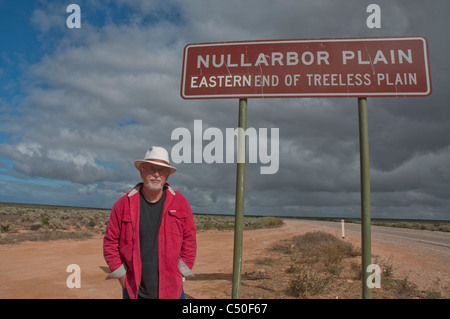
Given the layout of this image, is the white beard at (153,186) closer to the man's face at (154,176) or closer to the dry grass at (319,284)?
the man's face at (154,176)

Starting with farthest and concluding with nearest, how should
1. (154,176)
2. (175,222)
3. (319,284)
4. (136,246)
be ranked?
1. (319,284)
2. (154,176)
3. (175,222)
4. (136,246)

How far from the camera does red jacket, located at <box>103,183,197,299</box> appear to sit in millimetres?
2631

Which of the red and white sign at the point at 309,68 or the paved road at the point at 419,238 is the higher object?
the red and white sign at the point at 309,68

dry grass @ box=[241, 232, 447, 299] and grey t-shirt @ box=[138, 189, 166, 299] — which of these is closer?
grey t-shirt @ box=[138, 189, 166, 299]

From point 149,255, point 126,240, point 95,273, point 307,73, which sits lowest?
point 95,273

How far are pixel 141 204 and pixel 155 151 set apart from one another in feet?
1.74

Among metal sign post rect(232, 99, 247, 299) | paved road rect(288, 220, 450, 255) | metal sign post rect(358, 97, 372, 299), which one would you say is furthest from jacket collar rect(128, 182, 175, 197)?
paved road rect(288, 220, 450, 255)

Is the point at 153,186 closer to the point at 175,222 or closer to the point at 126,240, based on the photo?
the point at 175,222

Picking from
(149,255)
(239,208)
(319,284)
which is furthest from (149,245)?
(319,284)

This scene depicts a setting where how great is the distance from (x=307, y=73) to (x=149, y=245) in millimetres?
2437

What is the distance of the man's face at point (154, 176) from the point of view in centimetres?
288

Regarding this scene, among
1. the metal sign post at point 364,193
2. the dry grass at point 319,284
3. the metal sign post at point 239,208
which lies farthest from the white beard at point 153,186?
the dry grass at point 319,284

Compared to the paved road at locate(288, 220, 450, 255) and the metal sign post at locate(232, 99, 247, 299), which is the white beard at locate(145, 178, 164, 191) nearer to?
the metal sign post at locate(232, 99, 247, 299)

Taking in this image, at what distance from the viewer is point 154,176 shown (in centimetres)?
290
